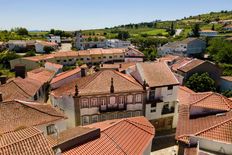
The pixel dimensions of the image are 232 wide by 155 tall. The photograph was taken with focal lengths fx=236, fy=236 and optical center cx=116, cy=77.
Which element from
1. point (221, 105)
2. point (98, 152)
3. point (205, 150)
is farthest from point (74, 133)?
point (221, 105)

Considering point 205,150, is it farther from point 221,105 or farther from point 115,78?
point 115,78

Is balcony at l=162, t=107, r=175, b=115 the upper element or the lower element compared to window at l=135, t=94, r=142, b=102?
lower

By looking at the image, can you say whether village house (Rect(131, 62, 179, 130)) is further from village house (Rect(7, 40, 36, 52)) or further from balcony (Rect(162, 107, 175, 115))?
village house (Rect(7, 40, 36, 52))

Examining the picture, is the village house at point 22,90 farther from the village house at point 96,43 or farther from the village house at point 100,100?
the village house at point 96,43

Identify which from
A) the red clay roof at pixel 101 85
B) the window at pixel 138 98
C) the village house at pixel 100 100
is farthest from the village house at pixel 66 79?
the window at pixel 138 98

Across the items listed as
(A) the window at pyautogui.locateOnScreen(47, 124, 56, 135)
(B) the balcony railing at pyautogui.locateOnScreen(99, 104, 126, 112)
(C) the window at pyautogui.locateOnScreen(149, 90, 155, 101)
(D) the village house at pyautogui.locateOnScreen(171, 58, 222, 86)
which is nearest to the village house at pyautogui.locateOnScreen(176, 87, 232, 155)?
(C) the window at pyautogui.locateOnScreen(149, 90, 155, 101)
